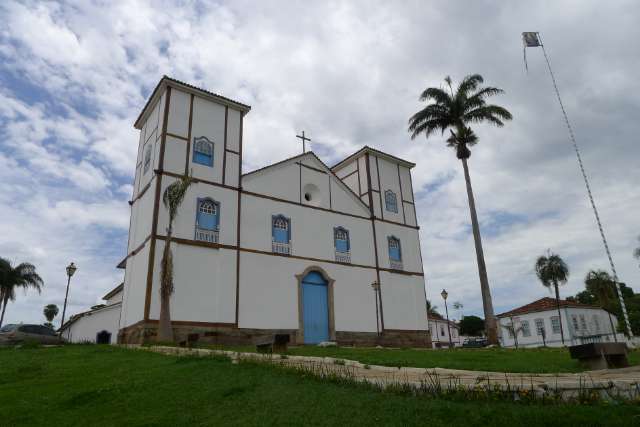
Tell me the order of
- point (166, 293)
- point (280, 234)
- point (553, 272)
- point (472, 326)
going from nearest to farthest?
1. point (166, 293)
2. point (280, 234)
3. point (553, 272)
4. point (472, 326)

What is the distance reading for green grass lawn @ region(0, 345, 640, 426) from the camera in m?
4.85

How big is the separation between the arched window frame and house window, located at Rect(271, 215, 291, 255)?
3.92 metres

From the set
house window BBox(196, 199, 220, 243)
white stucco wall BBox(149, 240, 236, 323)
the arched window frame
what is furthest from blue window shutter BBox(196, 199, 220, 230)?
the arched window frame

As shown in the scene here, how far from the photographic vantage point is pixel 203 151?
70.3 ft

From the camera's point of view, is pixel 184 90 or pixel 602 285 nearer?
pixel 184 90

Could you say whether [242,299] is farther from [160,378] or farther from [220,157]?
[160,378]

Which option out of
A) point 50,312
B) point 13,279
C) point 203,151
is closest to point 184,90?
point 203,151

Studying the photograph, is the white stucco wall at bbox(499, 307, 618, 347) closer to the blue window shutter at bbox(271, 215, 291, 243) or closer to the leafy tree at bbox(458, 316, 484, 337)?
the leafy tree at bbox(458, 316, 484, 337)

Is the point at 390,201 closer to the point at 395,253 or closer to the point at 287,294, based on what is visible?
the point at 395,253

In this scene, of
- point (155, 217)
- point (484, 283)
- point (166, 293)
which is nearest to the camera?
point (166, 293)

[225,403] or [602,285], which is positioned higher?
[602,285]

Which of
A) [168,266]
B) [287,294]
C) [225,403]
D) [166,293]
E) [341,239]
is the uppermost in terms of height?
[341,239]

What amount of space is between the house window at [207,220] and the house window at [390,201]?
10931mm

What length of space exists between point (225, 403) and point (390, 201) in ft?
75.0
